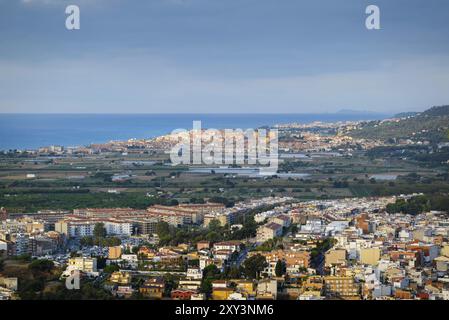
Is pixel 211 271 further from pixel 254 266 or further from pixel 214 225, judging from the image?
pixel 214 225

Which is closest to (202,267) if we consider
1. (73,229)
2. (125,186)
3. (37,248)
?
(37,248)

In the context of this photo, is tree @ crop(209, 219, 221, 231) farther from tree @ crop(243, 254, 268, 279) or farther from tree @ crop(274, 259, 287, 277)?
tree @ crop(274, 259, 287, 277)

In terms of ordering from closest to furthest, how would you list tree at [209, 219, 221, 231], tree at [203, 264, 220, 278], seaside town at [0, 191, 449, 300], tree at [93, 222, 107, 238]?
→ seaside town at [0, 191, 449, 300]
tree at [203, 264, 220, 278]
tree at [93, 222, 107, 238]
tree at [209, 219, 221, 231]

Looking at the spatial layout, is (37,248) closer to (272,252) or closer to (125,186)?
(272,252)

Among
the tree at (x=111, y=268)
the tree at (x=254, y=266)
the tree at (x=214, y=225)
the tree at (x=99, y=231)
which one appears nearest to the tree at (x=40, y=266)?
the tree at (x=111, y=268)

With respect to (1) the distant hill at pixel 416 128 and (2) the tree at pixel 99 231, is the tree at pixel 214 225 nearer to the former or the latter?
(2) the tree at pixel 99 231

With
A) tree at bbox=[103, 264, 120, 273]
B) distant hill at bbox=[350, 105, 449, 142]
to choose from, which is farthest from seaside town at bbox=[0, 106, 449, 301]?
distant hill at bbox=[350, 105, 449, 142]

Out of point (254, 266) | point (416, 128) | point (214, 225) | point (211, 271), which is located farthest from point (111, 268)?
point (416, 128)
